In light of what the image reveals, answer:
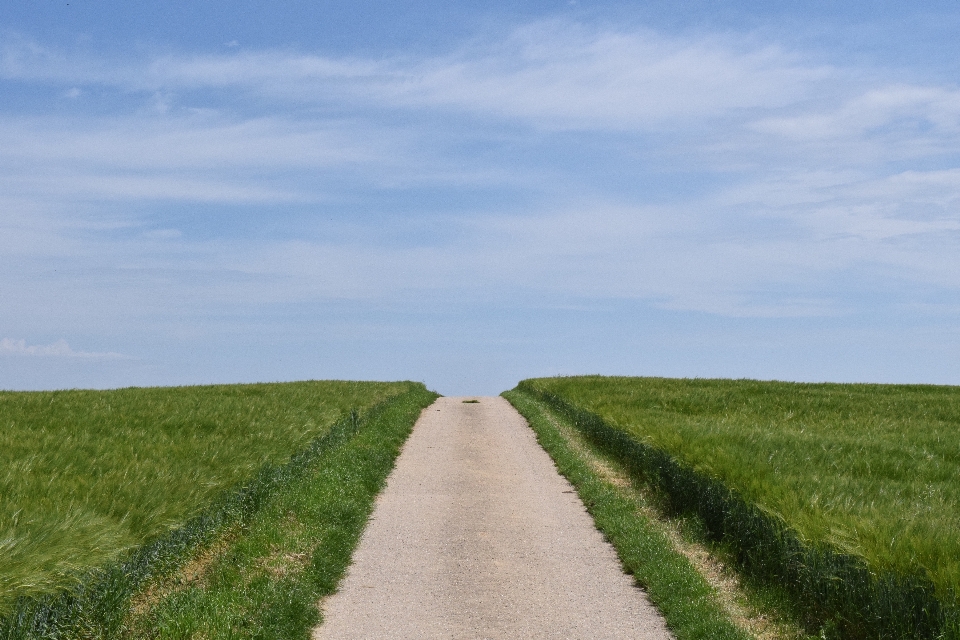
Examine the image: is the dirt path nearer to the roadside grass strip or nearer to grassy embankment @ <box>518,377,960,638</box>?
the roadside grass strip

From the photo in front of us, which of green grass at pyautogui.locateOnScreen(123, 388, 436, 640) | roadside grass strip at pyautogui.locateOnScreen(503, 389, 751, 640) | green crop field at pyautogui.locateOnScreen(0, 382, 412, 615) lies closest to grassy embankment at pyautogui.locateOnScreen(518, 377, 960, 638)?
roadside grass strip at pyautogui.locateOnScreen(503, 389, 751, 640)

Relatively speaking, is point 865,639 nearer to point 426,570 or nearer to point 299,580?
point 426,570

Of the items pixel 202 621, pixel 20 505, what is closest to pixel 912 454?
pixel 202 621

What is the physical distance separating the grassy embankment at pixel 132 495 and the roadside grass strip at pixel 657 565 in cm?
498

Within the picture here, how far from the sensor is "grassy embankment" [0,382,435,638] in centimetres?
915

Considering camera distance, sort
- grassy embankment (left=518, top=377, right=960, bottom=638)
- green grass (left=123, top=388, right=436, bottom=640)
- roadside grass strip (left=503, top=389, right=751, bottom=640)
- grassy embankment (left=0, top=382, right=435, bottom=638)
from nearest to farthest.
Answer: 1. grassy embankment (left=0, top=382, right=435, bottom=638)
2. grassy embankment (left=518, top=377, right=960, bottom=638)
3. green grass (left=123, top=388, right=436, bottom=640)
4. roadside grass strip (left=503, top=389, right=751, bottom=640)

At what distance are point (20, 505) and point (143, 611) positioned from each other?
94.0 inches

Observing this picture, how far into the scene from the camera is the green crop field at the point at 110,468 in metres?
9.36

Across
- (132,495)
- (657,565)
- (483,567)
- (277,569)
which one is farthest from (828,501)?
(132,495)

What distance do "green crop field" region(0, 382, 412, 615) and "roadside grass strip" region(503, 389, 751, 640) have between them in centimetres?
714

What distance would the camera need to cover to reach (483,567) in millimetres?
13555

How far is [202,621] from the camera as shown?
10094mm

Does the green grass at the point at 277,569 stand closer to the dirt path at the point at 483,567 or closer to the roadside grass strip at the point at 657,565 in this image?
the dirt path at the point at 483,567

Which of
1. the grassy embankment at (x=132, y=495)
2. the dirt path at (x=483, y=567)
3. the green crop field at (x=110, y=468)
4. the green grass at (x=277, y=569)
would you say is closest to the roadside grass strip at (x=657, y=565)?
the dirt path at (x=483, y=567)
